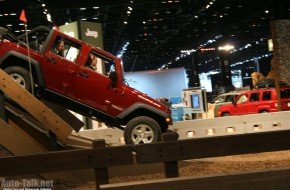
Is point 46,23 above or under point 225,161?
above

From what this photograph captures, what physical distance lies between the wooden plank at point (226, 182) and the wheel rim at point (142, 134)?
4.57 m

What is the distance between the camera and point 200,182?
4.10m

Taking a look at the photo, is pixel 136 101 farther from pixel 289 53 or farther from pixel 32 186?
pixel 289 53

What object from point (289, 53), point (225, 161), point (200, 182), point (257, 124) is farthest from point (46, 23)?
point (200, 182)

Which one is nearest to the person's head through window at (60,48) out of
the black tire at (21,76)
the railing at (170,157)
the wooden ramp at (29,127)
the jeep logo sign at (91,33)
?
the black tire at (21,76)

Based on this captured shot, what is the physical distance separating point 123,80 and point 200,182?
5.08 metres

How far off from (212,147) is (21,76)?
4859mm

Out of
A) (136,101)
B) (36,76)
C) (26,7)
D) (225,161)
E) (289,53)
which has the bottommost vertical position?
(225,161)

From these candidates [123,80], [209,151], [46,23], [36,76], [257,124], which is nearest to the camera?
[209,151]

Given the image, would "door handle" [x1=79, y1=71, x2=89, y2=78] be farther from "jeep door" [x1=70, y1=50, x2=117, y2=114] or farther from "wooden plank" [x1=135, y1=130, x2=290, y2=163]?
"wooden plank" [x1=135, y1=130, x2=290, y2=163]

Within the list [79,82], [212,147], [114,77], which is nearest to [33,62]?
[79,82]

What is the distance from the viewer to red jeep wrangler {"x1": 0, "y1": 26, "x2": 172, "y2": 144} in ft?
27.4

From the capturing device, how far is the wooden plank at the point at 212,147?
445 cm

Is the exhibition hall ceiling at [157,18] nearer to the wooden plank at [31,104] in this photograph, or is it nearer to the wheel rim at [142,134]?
the wheel rim at [142,134]
